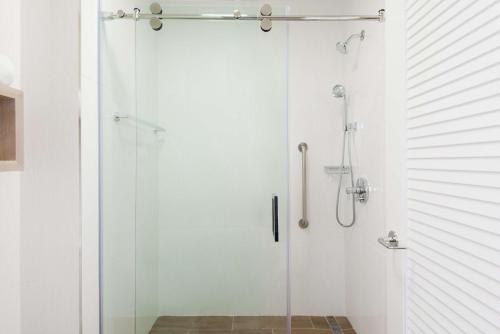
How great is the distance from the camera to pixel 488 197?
0.83 m

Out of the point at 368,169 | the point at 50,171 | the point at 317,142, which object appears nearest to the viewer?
the point at 50,171

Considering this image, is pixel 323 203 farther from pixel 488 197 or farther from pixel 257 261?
pixel 488 197

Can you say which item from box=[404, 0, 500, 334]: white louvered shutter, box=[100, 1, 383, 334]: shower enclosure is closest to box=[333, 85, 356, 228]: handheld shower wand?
box=[100, 1, 383, 334]: shower enclosure

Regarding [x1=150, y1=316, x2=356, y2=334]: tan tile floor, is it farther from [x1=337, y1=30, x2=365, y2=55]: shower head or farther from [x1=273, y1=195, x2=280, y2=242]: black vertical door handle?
[x1=337, y1=30, x2=365, y2=55]: shower head

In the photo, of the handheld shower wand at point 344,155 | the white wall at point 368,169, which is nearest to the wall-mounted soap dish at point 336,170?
the handheld shower wand at point 344,155

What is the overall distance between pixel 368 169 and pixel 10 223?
71.0 inches

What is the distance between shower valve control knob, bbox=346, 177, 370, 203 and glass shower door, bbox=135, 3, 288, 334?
0.77 m

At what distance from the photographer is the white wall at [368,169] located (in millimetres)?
1909

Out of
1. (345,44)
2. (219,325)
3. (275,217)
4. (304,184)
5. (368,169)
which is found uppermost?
(345,44)

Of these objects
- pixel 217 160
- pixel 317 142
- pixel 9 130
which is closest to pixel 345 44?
pixel 317 142

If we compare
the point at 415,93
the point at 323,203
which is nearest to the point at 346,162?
the point at 323,203

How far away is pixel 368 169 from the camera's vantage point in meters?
2.10

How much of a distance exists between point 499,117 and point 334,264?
6.40 feet

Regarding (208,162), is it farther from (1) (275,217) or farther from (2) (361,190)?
(2) (361,190)
